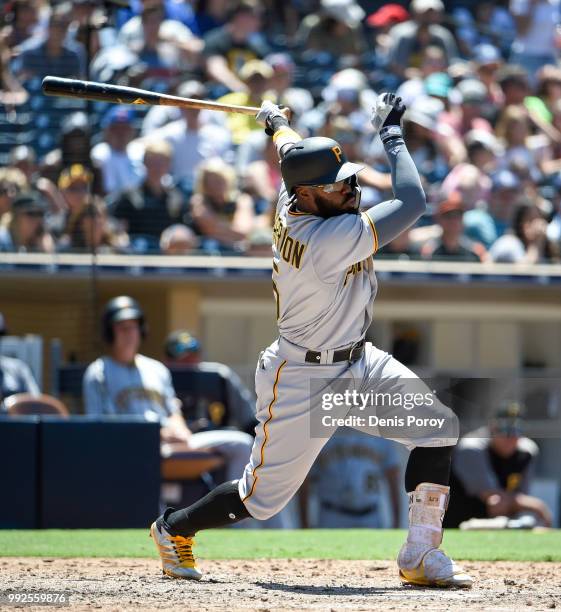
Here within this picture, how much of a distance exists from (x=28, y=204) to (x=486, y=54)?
5359 mm

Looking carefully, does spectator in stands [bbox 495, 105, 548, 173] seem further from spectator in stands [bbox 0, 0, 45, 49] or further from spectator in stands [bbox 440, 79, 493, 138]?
spectator in stands [bbox 0, 0, 45, 49]

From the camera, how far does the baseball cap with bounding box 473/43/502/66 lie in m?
12.3

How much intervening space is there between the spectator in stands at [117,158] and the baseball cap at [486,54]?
3.78 metres

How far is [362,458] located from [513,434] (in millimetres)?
1049

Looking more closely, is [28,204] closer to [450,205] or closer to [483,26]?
[450,205]

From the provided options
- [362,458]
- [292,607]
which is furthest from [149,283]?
[292,607]

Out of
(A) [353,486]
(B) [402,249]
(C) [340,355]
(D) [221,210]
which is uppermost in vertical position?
(D) [221,210]

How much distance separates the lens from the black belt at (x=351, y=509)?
8953 millimetres

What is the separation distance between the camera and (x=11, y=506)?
7227mm

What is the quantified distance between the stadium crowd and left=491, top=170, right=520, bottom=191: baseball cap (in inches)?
1.2

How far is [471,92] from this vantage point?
11703 mm

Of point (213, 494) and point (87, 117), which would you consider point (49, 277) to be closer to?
point (87, 117)

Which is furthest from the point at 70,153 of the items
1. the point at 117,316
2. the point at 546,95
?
the point at 546,95

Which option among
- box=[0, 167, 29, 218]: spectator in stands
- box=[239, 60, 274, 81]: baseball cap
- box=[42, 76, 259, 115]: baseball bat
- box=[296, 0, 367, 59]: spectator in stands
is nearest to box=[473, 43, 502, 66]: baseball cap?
box=[296, 0, 367, 59]: spectator in stands
